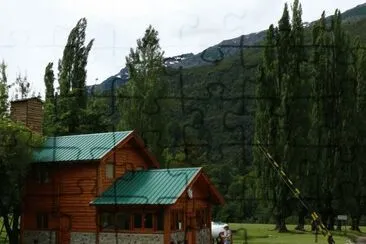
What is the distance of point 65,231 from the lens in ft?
86.3

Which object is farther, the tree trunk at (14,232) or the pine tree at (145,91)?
the pine tree at (145,91)

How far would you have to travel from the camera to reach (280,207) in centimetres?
4056

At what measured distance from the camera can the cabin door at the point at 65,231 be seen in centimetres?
2605

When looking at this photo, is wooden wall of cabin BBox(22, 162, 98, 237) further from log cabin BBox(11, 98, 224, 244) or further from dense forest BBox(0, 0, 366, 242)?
dense forest BBox(0, 0, 366, 242)

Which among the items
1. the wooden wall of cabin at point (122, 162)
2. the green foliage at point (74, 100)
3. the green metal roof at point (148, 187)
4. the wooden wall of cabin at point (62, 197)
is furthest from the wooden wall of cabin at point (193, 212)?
the green foliage at point (74, 100)

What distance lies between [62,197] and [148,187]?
4657 mm

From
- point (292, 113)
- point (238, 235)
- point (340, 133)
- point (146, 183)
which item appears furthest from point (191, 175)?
point (292, 113)

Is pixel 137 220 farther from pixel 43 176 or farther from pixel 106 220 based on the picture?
pixel 43 176

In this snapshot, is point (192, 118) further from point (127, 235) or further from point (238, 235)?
point (238, 235)

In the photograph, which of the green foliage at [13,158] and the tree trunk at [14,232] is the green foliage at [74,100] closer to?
the tree trunk at [14,232]

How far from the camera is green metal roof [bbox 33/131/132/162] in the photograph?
992 inches

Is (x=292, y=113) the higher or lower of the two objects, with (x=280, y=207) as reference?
higher

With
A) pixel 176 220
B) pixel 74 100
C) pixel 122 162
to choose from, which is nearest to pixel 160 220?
pixel 176 220

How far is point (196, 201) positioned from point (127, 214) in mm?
3388
